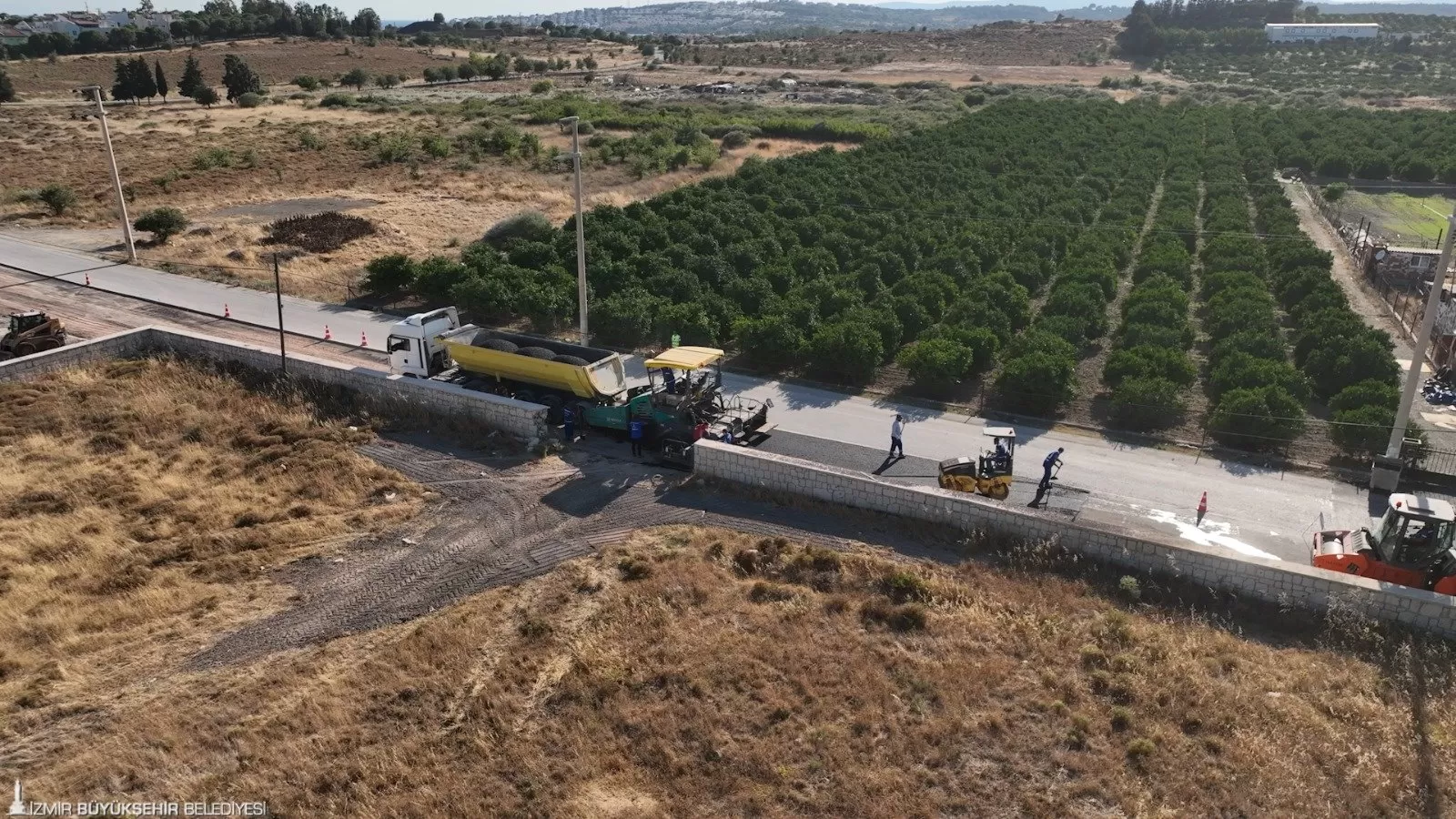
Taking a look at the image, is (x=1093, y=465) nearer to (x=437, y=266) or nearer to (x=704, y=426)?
(x=704, y=426)

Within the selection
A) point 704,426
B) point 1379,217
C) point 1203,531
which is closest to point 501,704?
point 704,426

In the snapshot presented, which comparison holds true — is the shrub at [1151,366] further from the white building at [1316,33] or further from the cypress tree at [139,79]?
the white building at [1316,33]

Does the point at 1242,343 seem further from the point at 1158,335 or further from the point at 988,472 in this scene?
the point at 988,472

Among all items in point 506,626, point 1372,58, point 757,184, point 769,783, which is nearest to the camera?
point 769,783

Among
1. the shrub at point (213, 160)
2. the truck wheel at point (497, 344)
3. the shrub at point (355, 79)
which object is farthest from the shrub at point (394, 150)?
the shrub at point (355, 79)

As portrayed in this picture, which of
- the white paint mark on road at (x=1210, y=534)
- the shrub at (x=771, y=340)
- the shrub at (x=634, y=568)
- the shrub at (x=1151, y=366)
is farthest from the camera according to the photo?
the shrub at (x=771, y=340)

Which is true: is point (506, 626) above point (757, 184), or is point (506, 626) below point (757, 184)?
below
